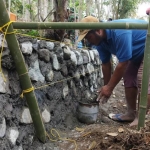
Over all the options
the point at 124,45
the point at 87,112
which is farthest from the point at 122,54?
the point at 87,112

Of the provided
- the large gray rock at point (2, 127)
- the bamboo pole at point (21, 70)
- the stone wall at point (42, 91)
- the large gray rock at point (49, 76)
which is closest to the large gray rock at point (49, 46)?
the stone wall at point (42, 91)

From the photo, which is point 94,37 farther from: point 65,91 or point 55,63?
point 65,91

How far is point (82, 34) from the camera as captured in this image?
8.43 ft

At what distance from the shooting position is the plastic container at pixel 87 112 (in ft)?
9.44

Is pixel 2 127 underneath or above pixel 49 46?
underneath

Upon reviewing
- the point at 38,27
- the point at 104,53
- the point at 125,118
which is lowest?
the point at 125,118

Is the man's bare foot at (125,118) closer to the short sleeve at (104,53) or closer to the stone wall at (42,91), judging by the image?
the stone wall at (42,91)

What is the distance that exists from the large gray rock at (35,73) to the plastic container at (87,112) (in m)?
0.78

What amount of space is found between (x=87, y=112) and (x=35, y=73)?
3.21ft

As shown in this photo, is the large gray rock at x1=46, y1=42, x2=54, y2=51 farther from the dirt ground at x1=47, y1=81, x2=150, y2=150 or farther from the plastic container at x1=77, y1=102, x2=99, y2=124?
the dirt ground at x1=47, y1=81, x2=150, y2=150

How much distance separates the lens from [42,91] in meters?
2.38

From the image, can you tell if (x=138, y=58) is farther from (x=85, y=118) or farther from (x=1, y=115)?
(x=1, y=115)

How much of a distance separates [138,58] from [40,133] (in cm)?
160

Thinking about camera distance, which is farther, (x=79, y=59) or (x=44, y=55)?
(x=79, y=59)
